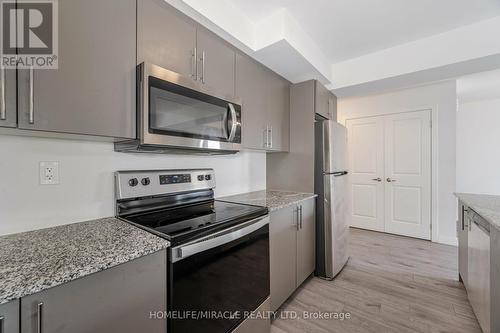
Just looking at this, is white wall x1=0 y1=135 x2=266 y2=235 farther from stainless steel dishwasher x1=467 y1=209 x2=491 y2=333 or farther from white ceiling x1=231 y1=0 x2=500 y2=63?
stainless steel dishwasher x1=467 y1=209 x2=491 y2=333

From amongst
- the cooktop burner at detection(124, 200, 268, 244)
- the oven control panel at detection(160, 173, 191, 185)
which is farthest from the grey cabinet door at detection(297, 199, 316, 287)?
the oven control panel at detection(160, 173, 191, 185)

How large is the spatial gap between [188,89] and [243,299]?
1.31 meters

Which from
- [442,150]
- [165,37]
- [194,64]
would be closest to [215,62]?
[194,64]

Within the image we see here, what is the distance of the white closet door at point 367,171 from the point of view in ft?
12.7

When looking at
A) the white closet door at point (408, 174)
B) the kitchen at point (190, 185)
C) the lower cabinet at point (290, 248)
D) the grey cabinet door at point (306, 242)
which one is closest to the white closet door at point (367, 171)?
the white closet door at point (408, 174)

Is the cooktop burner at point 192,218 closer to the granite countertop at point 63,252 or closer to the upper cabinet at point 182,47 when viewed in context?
the granite countertop at point 63,252

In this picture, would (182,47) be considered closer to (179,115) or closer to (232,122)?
(179,115)

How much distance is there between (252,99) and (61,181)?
1.45 metres

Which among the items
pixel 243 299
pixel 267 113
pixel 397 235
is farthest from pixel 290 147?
pixel 397 235

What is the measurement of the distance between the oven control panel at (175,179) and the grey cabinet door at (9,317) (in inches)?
37.8

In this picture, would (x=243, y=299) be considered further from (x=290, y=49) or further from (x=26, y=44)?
(x=290, y=49)

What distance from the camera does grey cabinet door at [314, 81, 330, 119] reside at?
2401 millimetres

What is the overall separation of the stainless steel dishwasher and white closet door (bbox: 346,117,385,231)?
2.06 m

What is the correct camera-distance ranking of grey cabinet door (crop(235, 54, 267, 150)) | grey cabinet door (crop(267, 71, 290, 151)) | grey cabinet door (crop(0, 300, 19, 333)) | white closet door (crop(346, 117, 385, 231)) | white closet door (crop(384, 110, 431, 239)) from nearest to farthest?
grey cabinet door (crop(0, 300, 19, 333)) → grey cabinet door (crop(235, 54, 267, 150)) → grey cabinet door (crop(267, 71, 290, 151)) → white closet door (crop(384, 110, 431, 239)) → white closet door (crop(346, 117, 385, 231))
